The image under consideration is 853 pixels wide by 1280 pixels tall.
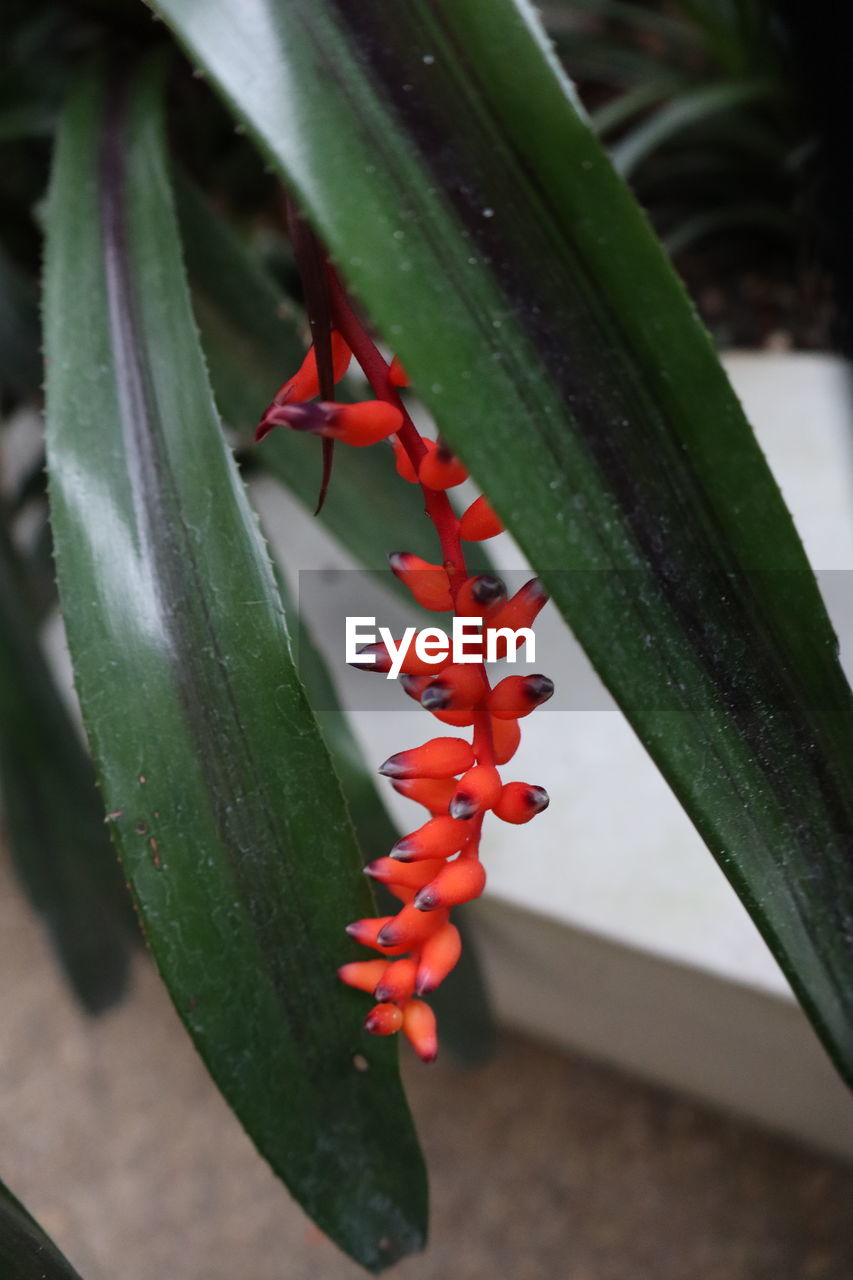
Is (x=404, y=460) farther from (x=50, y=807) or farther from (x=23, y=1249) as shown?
(x=50, y=807)

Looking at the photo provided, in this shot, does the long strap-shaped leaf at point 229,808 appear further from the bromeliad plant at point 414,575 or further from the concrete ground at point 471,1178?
the concrete ground at point 471,1178

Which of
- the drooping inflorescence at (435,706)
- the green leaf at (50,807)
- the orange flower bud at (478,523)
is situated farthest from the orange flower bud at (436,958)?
the green leaf at (50,807)

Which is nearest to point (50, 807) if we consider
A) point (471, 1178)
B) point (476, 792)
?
point (471, 1178)

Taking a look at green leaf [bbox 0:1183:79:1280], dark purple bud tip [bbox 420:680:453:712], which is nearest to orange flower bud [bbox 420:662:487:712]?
dark purple bud tip [bbox 420:680:453:712]

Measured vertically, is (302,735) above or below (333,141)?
below

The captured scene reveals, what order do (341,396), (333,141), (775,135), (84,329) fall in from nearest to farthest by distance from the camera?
(333,141) < (84,329) < (341,396) < (775,135)

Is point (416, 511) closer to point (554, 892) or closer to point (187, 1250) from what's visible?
point (554, 892)

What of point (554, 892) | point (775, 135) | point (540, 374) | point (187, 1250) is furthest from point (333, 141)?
point (775, 135)
